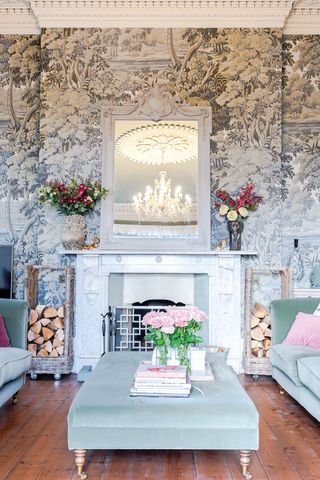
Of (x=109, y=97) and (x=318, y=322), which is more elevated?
(x=109, y=97)

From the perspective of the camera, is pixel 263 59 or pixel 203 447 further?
pixel 263 59

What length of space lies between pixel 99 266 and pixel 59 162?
120 cm

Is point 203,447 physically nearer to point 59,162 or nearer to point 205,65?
point 59,162

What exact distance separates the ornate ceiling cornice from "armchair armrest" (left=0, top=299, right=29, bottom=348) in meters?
3.14

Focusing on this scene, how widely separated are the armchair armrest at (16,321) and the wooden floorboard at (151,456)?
0.52m

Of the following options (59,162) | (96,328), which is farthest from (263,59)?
(96,328)


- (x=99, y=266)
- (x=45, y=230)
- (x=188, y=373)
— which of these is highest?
(x=45, y=230)

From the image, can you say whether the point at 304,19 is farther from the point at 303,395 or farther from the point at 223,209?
the point at 303,395

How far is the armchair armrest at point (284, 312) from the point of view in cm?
423

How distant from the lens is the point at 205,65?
535 centimetres

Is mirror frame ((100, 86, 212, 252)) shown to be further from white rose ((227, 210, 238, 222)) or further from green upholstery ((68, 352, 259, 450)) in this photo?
green upholstery ((68, 352, 259, 450))

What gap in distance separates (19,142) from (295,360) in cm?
380

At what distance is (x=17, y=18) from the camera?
18.2 ft

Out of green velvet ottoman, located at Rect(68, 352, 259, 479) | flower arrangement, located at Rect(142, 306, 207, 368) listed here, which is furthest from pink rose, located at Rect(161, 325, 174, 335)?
green velvet ottoman, located at Rect(68, 352, 259, 479)
